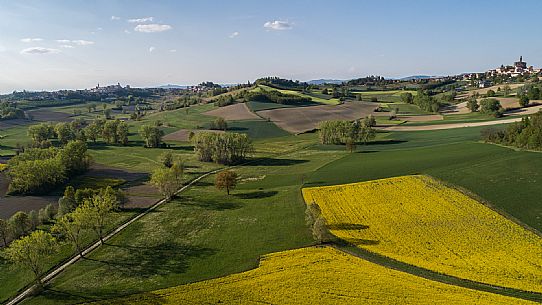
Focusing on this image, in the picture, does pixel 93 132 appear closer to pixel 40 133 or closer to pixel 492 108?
pixel 40 133

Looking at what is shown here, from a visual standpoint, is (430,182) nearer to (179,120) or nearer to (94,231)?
(94,231)

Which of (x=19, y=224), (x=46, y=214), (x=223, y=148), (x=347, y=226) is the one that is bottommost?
(x=347, y=226)

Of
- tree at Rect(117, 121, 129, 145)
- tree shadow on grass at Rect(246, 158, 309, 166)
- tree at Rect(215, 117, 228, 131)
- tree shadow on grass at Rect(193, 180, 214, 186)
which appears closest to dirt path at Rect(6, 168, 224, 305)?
tree shadow on grass at Rect(193, 180, 214, 186)

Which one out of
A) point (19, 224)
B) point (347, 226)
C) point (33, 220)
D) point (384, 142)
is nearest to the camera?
point (347, 226)

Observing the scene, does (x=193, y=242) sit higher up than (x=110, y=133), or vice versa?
(x=110, y=133)

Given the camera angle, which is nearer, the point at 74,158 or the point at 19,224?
the point at 19,224

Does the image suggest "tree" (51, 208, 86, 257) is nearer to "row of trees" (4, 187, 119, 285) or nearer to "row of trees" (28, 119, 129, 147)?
"row of trees" (4, 187, 119, 285)

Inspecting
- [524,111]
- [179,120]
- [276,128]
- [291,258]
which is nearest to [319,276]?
[291,258]

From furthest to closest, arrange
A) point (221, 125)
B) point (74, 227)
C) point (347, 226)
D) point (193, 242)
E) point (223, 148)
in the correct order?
point (221, 125), point (223, 148), point (347, 226), point (193, 242), point (74, 227)

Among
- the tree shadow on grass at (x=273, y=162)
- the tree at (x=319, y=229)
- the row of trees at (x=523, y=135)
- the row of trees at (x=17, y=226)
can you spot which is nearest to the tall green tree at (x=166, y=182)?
the row of trees at (x=17, y=226)

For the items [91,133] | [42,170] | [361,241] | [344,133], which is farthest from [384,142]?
[91,133]
